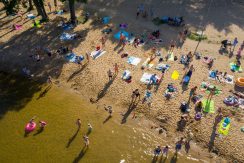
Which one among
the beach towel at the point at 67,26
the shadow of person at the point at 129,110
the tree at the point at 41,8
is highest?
the tree at the point at 41,8

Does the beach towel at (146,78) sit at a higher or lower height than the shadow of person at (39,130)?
higher

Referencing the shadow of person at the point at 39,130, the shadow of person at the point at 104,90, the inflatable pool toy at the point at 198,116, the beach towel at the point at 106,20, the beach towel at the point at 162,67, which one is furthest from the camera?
the beach towel at the point at 106,20

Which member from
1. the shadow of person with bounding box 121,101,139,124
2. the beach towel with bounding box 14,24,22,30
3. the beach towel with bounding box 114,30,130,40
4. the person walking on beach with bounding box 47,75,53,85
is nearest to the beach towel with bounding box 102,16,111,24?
the beach towel with bounding box 114,30,130,40

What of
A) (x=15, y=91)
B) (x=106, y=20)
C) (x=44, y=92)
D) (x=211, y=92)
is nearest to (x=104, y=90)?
(x=44, y=92)

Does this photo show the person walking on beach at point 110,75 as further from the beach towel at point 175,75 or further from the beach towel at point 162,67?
the beach towel at point 175,75

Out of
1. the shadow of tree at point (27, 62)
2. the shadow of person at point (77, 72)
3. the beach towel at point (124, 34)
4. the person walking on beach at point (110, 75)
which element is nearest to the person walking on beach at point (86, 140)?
the shadow of tree at point (27, 62)

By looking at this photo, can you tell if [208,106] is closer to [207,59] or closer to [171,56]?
[207,59]

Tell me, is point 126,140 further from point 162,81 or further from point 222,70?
point 222,70

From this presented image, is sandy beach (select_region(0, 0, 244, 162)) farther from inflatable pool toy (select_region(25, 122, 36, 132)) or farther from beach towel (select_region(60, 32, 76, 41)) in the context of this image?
inflatable pool toy (select_region(25, 122, 36, 132))

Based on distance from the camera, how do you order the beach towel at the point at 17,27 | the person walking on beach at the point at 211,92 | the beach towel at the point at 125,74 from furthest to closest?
the beach towel at the point at 17,27 → the beach towel at the point at 125,74 → the person walking on beach at the point at 211,92
